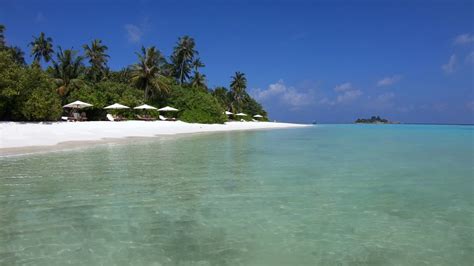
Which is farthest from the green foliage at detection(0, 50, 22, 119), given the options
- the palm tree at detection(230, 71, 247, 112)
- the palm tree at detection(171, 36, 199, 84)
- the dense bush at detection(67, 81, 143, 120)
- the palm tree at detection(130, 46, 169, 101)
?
the palm tree at detection(230, 71, 247, 112)

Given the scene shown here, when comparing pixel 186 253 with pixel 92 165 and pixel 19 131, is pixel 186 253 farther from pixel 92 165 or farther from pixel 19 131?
pixel 19 131

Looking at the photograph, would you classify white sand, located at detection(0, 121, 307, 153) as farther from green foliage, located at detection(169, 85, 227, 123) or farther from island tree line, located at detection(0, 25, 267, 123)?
green foliage, located at detection(169, 85, 227, 123)

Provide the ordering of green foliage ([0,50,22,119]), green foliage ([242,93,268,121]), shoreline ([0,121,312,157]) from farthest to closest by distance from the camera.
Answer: green foliage ([242,93,268,121]) → green foliage ([0,50,22,119]) → shoreline ([0,121,312,157])

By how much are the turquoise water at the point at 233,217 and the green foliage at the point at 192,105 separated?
39.9 metres

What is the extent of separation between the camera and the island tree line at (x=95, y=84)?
87.6 feet

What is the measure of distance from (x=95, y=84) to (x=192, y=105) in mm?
13803

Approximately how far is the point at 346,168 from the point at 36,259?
9594mm

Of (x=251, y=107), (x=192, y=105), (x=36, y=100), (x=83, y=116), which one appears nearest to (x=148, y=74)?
(x=192, y=105)

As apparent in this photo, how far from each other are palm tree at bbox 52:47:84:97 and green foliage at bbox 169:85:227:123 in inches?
548

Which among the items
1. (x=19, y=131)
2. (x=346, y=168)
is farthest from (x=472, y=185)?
(x=19, y=131)

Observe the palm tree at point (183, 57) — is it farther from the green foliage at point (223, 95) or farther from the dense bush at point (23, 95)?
the dense bush at point (23, 95)

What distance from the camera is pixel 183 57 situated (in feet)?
208

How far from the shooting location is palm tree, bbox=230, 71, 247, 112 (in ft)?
258

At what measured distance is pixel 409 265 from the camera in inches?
159
